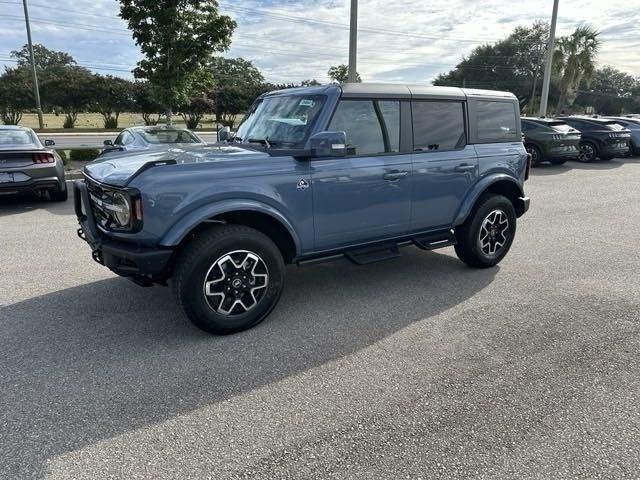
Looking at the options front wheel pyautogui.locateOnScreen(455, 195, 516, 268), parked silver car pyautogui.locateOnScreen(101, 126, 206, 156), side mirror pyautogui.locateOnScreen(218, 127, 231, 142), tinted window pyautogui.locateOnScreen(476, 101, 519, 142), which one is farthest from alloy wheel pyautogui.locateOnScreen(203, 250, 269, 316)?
parked silver car pyautogui.locateOnScreen(101, 126, 206, 156)

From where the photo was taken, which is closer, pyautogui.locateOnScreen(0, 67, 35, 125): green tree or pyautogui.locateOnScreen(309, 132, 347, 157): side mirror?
pyautogui.locateOnScreen(309, 132, 347, 157): side mirror

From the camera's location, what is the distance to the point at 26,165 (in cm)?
787

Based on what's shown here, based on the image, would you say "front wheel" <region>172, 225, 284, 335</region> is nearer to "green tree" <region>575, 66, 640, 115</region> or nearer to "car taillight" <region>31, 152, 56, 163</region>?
"car taillight" <region>31, 152, 56, 163</region>

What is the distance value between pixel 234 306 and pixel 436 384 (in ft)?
5.21

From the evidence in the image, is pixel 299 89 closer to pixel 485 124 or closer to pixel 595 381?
pixel 485 124

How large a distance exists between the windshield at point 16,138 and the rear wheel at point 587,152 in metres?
16.4

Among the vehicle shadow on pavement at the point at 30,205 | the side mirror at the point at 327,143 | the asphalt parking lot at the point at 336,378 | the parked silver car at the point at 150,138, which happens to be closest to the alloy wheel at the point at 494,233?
the asphalt parking lot at the point at 336,378

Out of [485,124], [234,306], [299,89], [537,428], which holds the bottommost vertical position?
[537,428]

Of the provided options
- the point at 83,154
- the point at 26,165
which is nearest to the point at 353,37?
the point at 83,154

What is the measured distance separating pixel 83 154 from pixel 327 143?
11936 millimetres

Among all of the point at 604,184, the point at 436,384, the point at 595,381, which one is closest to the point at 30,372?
the point at 436,384

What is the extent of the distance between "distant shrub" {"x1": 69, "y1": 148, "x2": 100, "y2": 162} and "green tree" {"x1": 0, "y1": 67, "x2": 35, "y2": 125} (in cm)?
2794

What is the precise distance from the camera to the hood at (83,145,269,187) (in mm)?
3375

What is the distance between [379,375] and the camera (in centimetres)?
314
